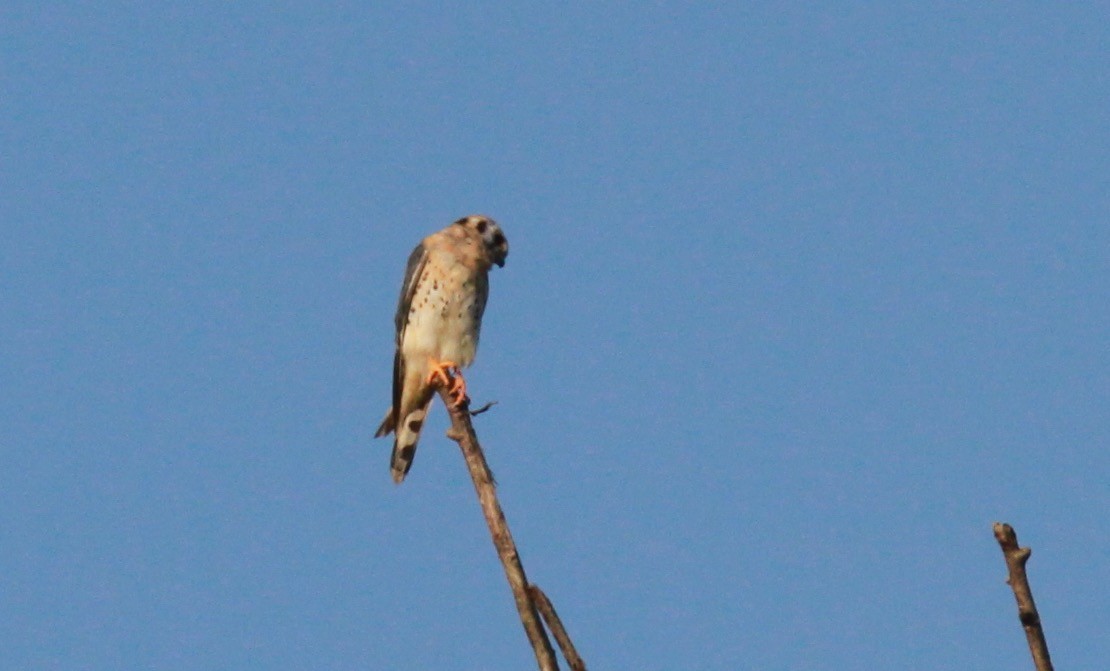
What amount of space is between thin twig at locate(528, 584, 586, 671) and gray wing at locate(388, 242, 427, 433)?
410 centimetres

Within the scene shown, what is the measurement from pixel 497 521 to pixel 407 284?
4.05 metres

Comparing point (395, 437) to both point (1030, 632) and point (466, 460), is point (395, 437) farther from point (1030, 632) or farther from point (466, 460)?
point (1030, 632)

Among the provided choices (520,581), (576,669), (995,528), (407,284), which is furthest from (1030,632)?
(407,284)

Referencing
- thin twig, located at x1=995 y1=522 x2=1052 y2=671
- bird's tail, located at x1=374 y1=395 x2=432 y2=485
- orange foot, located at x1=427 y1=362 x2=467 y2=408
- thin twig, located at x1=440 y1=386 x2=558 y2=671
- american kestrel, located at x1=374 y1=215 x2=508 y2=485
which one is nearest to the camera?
thin twig, located at x1=995 y1=522 x2=1052 y2=671

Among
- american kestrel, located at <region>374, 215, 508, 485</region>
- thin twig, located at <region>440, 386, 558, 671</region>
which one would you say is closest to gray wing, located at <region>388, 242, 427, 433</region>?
american kestrel, located at <region>374, 215, 508, 485</region>

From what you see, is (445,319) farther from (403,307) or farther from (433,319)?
(403,307)

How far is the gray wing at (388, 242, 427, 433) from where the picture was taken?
768cm

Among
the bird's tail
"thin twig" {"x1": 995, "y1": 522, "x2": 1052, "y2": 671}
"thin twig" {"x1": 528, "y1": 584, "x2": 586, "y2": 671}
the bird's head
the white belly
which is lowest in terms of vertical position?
"thin twig" {"x1": 995, "y1": 522, "x2": 1052, "y2": 671}

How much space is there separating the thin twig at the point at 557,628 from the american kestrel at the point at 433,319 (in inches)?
151

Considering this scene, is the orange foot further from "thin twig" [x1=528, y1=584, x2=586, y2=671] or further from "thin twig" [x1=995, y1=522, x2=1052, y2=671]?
"thin twig" [x1=995, y1=522, x2=1052, y2=671]

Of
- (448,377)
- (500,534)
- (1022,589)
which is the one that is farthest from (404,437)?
(1022,589)

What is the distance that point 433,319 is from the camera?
760 cm

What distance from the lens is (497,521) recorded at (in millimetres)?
3904

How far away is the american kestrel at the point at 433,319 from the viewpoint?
756 centimetres
